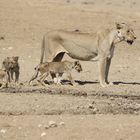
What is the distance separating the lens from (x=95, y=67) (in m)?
23.0

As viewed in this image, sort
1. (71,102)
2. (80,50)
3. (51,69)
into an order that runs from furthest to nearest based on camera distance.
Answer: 1. (80,50)
2. (51,69)
3. (71,102)

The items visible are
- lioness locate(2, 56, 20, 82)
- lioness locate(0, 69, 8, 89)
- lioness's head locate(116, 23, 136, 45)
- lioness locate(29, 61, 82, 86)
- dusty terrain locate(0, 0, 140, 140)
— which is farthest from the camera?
lioness's head locate(116, 23, 136, 45)

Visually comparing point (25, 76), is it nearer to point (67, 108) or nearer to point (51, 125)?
point (67, 108)

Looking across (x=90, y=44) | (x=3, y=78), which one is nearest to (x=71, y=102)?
(x=3, y=78)

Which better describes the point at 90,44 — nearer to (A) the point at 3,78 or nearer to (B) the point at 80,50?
(B) the point at 80,50

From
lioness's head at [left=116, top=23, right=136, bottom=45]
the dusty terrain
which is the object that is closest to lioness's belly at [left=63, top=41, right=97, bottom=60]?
the dusty terrain

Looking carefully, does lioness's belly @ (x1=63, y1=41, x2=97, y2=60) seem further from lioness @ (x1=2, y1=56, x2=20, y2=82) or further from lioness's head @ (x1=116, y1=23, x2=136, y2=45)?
lioness @ (x1=2, y1=56, x2=20, y2=82)

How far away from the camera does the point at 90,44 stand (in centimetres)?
1917

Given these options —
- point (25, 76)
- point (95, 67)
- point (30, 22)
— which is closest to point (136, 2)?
point (30, 22)

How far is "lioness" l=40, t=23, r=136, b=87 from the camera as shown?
19016 millimetres

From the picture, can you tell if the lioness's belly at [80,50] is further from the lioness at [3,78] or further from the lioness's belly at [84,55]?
the lioness at [3,78]

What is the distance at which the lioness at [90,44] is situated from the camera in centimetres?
1902

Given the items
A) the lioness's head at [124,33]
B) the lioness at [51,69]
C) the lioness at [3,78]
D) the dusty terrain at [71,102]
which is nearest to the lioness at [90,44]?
the lioness's head at [124,33]

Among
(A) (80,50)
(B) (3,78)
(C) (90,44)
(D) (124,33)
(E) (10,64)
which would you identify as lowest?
(B) (3,78)
